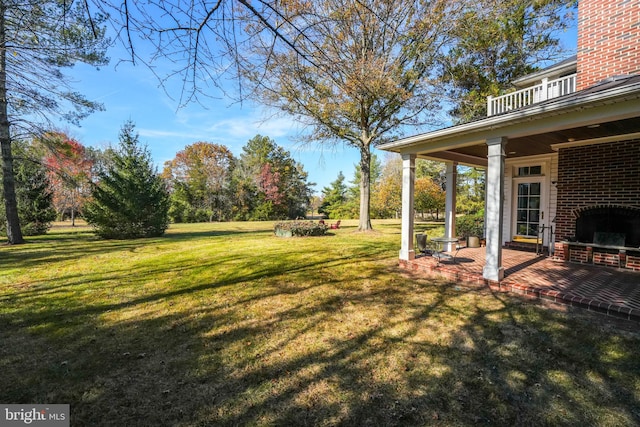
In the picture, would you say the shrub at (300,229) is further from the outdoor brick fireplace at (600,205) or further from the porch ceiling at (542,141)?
the outdoor brick fireplace at (600,205)

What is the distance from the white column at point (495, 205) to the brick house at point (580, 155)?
0.02 metres

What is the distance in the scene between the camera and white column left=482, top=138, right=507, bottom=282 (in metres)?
4.99

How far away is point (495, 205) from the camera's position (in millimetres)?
4992

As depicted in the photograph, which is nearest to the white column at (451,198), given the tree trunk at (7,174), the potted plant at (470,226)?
the potted plant at (470,226)

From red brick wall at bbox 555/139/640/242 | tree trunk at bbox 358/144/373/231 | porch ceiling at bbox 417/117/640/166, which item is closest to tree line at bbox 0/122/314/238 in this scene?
tree trunk at bbox 358/144/373/231

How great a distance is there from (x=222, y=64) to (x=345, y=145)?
510 inches

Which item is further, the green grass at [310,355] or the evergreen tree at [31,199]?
the evergreen tree at [31,199]

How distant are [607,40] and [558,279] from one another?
5.42m

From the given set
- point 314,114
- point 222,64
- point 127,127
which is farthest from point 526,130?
point 127,127

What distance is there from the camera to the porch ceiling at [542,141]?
5375 mm

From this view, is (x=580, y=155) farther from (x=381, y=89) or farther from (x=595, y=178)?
(x=381, y=89)

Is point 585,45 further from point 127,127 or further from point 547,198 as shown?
point 127,127

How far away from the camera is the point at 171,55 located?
2457mm

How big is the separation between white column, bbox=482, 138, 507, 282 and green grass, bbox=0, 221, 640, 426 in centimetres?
67
